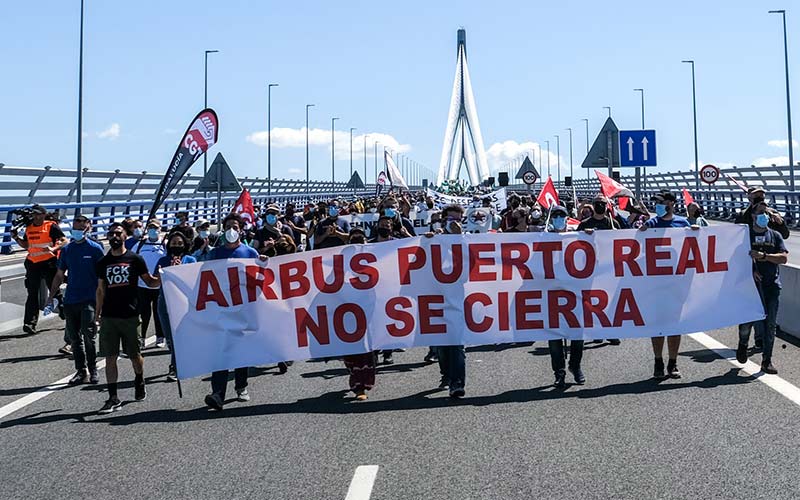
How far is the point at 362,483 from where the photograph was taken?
20.1 ft

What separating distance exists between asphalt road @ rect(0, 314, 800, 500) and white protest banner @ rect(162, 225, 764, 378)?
19.4 inches

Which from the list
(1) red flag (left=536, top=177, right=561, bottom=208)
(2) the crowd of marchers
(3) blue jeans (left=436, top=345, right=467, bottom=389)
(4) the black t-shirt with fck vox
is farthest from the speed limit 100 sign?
(4) the black t-shirt with fck vox

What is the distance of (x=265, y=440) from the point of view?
7.45 metres

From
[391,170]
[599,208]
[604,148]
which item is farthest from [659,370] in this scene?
[391,170]

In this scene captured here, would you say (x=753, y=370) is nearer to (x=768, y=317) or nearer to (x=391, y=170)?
(x=768, y=317)

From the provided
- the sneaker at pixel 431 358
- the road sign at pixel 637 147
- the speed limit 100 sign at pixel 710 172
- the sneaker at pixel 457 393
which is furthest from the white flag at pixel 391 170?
the sneaker at pixel 457 393

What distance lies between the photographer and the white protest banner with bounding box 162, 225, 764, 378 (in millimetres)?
9484

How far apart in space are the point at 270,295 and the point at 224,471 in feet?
10.7

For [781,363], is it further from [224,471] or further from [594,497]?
[224,471]

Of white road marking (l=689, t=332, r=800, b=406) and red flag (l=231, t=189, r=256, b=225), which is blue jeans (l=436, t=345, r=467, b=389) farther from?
red flag (l=231, t=189, r=256, b=225)

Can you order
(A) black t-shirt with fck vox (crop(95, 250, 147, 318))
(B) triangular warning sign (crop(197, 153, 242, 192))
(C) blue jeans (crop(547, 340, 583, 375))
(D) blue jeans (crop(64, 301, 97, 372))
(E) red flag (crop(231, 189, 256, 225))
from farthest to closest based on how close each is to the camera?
1. (E) red flag (crop(231, 189, 256, 225))
2. (B) triangular warning sign (crop(197, 153, 242, 192))
3. (D) blue jeans (crop(64, 301, 97, 372))
4. (C) blue jeans (crop(547, 340, 583, 375))
5. (A) black t-shirt with fck vox (crop(95, 250, 147, 318))

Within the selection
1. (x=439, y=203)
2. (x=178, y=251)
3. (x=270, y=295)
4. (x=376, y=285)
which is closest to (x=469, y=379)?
(x=376, y=285)

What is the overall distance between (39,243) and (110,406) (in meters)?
6.02

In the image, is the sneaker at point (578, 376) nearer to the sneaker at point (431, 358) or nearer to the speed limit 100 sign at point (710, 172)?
the sneaker at point (431, 358)
